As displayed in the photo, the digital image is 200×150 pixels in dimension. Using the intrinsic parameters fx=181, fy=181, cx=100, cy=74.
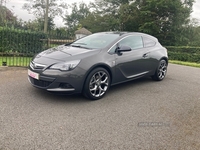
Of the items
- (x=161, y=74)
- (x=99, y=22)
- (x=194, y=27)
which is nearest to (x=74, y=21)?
(x=99, y=22)

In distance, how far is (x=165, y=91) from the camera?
481 centimetres

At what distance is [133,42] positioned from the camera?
4.81 metres

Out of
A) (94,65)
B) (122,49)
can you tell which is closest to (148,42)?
(122,49)

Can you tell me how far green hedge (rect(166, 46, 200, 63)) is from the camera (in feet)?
56.0

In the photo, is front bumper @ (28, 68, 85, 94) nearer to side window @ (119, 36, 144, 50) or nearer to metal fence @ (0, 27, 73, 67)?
side window @ (119, 36, 144, 50)

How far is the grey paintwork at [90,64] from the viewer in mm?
3486

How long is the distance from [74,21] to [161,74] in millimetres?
63407

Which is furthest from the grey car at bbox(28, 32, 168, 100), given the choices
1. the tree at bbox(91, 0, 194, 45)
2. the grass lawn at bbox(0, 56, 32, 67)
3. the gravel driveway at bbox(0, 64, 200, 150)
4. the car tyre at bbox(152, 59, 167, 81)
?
the tree at bbox(91, 0, 194, 45)

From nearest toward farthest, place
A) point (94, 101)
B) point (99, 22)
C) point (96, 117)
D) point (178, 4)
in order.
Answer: point (96, 117) → point (94, 101) → point (178, 4) → point (99, 22)

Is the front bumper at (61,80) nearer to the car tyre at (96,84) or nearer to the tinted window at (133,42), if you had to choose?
the car tyre at (96,84)

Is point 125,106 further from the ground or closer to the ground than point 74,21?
closer to the ground

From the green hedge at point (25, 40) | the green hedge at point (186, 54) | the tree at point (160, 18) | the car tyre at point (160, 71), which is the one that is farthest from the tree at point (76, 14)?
the car tyre at point (160, 71)

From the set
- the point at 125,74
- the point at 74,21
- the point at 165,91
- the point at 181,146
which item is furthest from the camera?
the point at 74,21

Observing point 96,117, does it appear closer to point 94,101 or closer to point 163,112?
point 94,101
